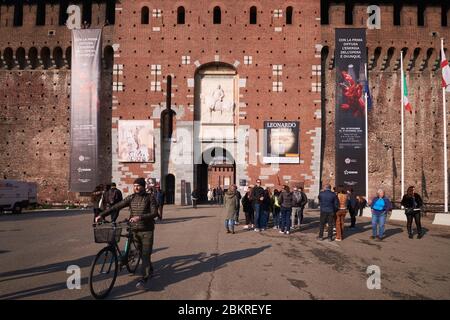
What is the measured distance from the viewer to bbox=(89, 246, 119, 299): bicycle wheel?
523 cm

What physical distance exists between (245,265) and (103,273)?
314cm

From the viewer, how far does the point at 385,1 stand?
94.4 ft

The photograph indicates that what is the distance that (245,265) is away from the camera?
7645 millimetres

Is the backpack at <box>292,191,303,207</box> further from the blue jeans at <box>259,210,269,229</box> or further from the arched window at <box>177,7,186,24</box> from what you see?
the arched window at <box>177,7,186,24</box>

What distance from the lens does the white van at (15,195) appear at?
20.9 meters

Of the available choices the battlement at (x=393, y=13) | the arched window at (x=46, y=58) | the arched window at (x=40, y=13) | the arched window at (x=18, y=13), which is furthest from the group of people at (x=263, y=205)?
the arched window at (x=18, y=13)

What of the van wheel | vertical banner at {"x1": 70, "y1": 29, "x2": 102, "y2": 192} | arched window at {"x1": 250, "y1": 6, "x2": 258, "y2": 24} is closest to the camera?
A: the van wheel

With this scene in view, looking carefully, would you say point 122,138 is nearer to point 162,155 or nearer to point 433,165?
point 162,155

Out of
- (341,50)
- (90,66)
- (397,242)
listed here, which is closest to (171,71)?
(90,66)

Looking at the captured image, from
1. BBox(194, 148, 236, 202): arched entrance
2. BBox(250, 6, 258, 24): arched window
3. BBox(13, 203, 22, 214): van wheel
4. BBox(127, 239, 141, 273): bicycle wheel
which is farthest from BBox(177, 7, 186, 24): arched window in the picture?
BBox(127, 239, 141, 273): bicycle wheel

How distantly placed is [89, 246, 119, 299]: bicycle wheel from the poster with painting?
21.7 meters

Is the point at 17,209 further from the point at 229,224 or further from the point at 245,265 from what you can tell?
the point at 245,265

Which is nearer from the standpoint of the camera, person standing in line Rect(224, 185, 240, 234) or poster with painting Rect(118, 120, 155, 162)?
person standing in line Rect(224, 185, 240, 234)
